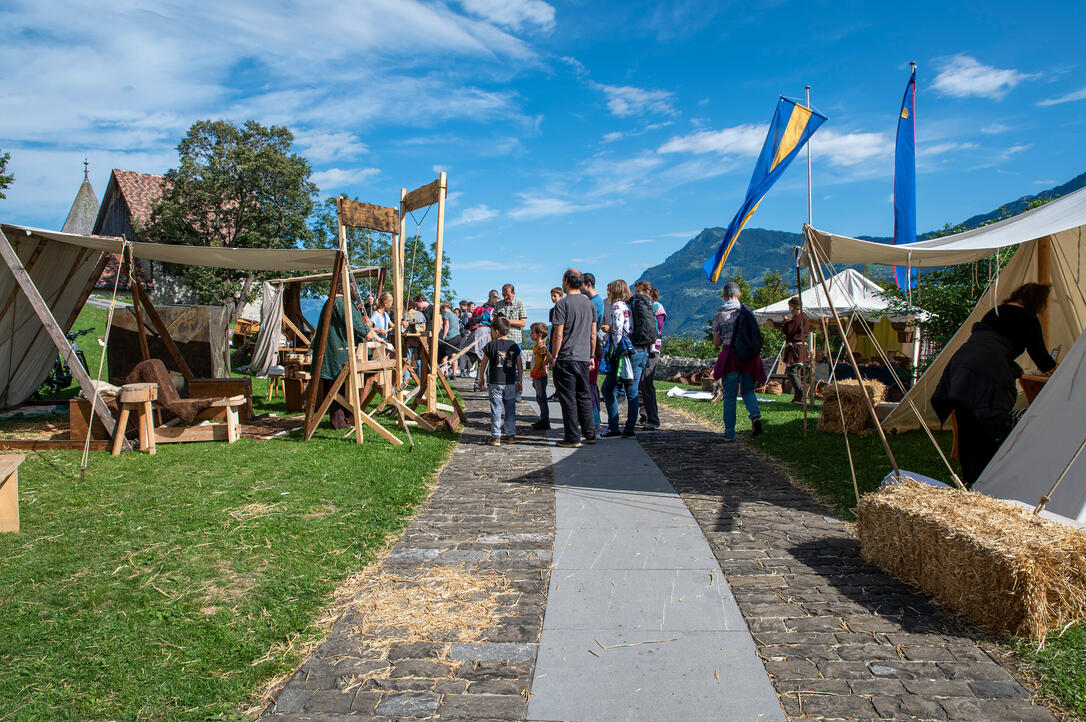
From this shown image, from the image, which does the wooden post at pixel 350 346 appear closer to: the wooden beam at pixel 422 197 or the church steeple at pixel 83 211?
the wooden beam at pixel 422 197

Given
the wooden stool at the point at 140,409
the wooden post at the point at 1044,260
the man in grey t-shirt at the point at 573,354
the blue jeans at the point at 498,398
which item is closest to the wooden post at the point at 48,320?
the wooden stool at the point at 140,409

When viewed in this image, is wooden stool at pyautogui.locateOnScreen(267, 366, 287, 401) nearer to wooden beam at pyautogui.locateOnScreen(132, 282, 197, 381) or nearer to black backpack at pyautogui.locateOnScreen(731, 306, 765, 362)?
wooden beam at pyautogui.locateOnScreen(132, 282, 197, 381)

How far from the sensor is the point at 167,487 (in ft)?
18.6

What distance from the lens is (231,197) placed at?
30500 millimetres

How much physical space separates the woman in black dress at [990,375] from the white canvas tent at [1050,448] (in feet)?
1.07

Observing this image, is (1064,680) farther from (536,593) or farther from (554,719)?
(536,593)

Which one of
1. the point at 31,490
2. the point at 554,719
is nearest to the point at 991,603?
the point at 554,719

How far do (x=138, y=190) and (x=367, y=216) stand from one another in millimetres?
39803

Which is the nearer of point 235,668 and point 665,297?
point 235,668

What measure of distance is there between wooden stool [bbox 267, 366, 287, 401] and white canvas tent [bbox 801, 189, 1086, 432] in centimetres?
895

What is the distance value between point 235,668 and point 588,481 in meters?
3.72

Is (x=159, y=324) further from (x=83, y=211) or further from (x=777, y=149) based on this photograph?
(x=83, y=211)

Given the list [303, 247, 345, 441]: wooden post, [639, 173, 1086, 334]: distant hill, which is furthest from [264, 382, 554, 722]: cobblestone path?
[639, 173, 1086, 334]: distant hill

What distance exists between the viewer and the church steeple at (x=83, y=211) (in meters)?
51.1
